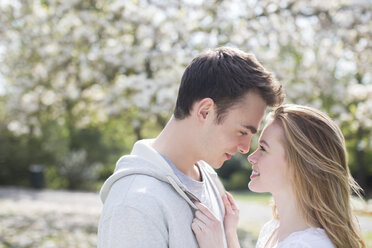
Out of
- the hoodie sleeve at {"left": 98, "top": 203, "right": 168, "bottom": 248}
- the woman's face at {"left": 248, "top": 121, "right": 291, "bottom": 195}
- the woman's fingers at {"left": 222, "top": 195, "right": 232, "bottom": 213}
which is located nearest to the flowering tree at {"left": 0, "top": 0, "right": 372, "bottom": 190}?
the woman's fingers at {"left": 222, "top": 195, "right": 232, "bottom": 213}

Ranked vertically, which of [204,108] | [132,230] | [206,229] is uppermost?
[204,108]

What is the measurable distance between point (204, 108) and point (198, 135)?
143mm

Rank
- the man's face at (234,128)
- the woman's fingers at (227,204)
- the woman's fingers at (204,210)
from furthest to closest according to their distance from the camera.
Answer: the woman's fingers at (227,204), the man's face at (234,128), the woman's fingers at (204,210)

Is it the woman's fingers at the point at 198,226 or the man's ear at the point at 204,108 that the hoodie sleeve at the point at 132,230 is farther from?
the man's ear at the point at 204,108

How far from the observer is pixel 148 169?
1954 mm

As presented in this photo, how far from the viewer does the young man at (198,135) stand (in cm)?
192

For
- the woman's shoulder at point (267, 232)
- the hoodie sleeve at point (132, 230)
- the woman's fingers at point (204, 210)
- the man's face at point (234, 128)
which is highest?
the man's face at point (234, 128)

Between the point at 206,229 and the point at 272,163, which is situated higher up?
the point at 272,163

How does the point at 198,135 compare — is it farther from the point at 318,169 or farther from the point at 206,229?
A: the point at 318,169

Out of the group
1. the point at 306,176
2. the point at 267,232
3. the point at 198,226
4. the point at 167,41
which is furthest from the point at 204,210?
the point at 167,41

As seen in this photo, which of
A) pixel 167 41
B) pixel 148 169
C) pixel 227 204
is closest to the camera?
pixel 148 169

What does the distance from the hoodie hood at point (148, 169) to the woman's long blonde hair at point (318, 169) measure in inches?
21.5

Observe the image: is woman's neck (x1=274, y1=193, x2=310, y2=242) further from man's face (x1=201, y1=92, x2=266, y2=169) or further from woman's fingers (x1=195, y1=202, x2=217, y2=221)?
woman's fingers (x1=195, y1=202, x2=217, y2=221)

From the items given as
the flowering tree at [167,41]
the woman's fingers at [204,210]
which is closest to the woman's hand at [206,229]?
the woman's fingers at [204,210]
